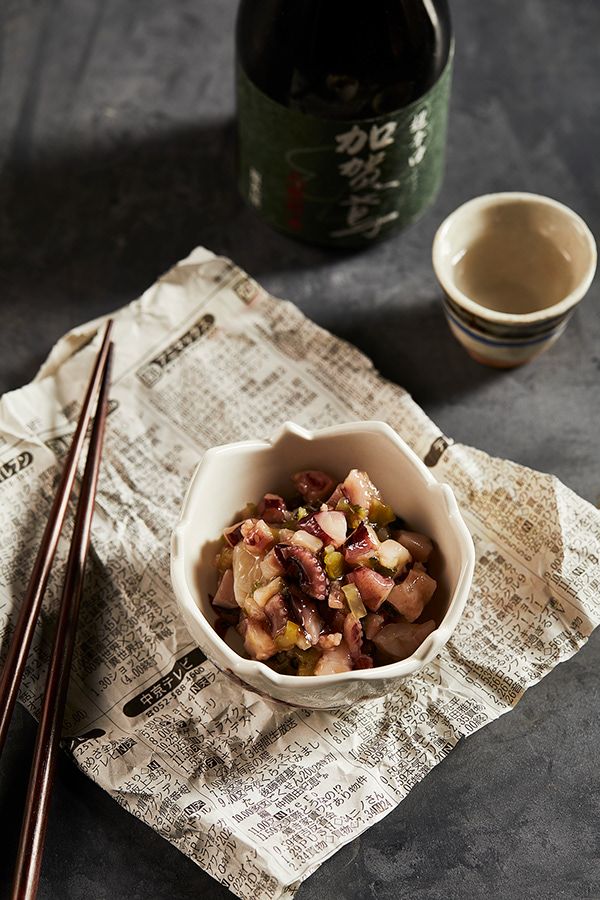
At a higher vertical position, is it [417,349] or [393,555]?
[393,555]

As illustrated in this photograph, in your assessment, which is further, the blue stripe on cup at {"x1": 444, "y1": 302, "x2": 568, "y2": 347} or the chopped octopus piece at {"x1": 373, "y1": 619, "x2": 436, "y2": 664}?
the blue stripe on cup at {"x1": 444, "y1": 302, "x2": 568, "y2": 347}

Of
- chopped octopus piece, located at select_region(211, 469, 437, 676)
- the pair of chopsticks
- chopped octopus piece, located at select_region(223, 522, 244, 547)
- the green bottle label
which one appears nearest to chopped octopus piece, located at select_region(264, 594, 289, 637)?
chopped octopus piece, located at select_region(211, 469, 437, 676)

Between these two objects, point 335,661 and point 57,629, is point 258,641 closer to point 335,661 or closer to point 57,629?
point 335,661

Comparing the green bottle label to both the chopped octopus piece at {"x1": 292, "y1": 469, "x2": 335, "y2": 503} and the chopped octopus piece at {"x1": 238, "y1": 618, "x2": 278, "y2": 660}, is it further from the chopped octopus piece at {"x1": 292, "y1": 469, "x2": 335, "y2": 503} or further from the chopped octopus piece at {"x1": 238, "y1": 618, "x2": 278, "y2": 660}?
the chopped octopus piece at {"x1": 238, "y1": 618, "x2": 278, "y2": 660}

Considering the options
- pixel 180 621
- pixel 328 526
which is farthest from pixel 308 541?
pixel 180 621

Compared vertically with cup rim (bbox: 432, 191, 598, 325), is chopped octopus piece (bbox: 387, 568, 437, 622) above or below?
below

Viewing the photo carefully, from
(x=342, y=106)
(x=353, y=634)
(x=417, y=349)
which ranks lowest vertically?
(x=417, y=349)

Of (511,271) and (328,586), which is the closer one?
(328,586)

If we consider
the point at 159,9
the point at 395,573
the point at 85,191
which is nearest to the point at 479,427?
the point at 395,573
